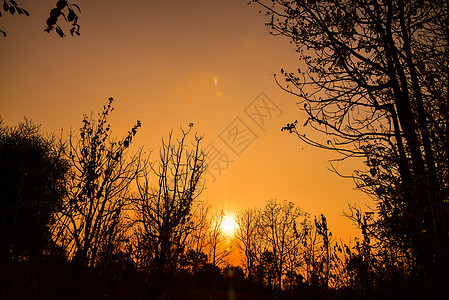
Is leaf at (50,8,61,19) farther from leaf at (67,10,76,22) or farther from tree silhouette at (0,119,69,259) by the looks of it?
tree silhouette at (0,119,69,259)

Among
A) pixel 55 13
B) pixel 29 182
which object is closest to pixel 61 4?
pixel 55 13

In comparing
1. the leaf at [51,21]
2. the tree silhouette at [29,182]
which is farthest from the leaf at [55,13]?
the tree silhouette at [29,182]

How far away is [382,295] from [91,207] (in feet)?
28.7

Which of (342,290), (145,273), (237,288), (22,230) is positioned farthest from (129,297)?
(237,288)

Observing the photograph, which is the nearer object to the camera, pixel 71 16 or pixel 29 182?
pixel 71 16

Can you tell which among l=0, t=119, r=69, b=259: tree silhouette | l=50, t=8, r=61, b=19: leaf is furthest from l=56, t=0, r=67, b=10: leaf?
l=0, t=119, r=69, b=259: tree silhouette

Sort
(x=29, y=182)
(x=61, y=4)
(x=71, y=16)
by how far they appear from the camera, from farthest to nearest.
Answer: (x=29, y=182) < (x=71, y=16) < (x=61, y=4)

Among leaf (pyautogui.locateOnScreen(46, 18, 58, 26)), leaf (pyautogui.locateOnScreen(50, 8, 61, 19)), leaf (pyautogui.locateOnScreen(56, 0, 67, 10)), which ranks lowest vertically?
leaf (pyautogui.locateOnScreen(46, 18, 58, 26))

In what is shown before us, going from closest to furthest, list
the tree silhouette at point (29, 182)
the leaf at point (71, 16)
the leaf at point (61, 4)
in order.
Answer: the leaf at point (61, 4) → the leaf at point (71, 16) → the tree silhouette at point (29, 182)

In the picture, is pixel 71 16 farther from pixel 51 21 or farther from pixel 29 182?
pixel 29 182

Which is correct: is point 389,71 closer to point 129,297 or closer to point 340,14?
point 340,14

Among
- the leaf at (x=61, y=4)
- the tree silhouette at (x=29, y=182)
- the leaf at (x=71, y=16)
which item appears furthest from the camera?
the tree silhouette at (x=29, y=182)

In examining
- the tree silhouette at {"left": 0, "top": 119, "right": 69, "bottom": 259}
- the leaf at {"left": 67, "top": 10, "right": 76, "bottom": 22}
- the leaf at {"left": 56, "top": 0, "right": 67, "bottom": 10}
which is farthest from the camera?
the tree silhouette at {"left": 0, "top": 119, "right": 69, "bottom": 259}

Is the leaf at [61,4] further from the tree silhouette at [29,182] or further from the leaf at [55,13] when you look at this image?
the tree silhouette at [29,182]
